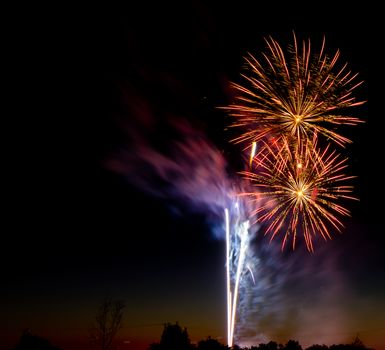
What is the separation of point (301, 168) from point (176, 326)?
20657mm

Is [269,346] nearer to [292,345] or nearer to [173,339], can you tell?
[292,345]

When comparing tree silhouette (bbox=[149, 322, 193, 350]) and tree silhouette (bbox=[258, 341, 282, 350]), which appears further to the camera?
tree silhouette (bbox=[258, 341, 282, 350])

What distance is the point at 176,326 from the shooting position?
32188 mm

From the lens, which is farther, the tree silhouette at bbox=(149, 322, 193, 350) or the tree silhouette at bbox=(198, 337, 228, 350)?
the tree silhouette at bbox=(198, 337, 228, 350)

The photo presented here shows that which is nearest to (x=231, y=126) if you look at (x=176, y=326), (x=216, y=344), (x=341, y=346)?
(x=176, y=326)

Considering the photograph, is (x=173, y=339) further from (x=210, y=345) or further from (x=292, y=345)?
(x=292, y=345)

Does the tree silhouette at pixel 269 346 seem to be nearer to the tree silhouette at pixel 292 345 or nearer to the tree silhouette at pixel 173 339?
the tree silhouette at pixel 292 345

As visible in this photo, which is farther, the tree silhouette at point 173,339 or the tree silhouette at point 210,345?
the tree silhouette at point 210,345

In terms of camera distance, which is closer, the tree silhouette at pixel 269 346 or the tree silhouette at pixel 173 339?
the tree silhouette at pixel 173 339

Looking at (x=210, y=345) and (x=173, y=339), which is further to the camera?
(x=210, y=345)

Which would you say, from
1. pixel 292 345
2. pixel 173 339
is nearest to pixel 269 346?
pixel 292 345

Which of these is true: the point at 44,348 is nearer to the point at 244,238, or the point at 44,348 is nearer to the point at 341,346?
the point at 244,238

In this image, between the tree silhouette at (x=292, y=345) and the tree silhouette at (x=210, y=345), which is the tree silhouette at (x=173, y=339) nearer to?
the tree silhouette at (x=210, y=345)

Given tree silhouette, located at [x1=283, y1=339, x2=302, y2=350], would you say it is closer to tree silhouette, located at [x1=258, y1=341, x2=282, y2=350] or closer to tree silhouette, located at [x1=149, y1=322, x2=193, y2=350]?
tree silhouette, located at [x1=258, y1=341, x2=282, y2=350]
